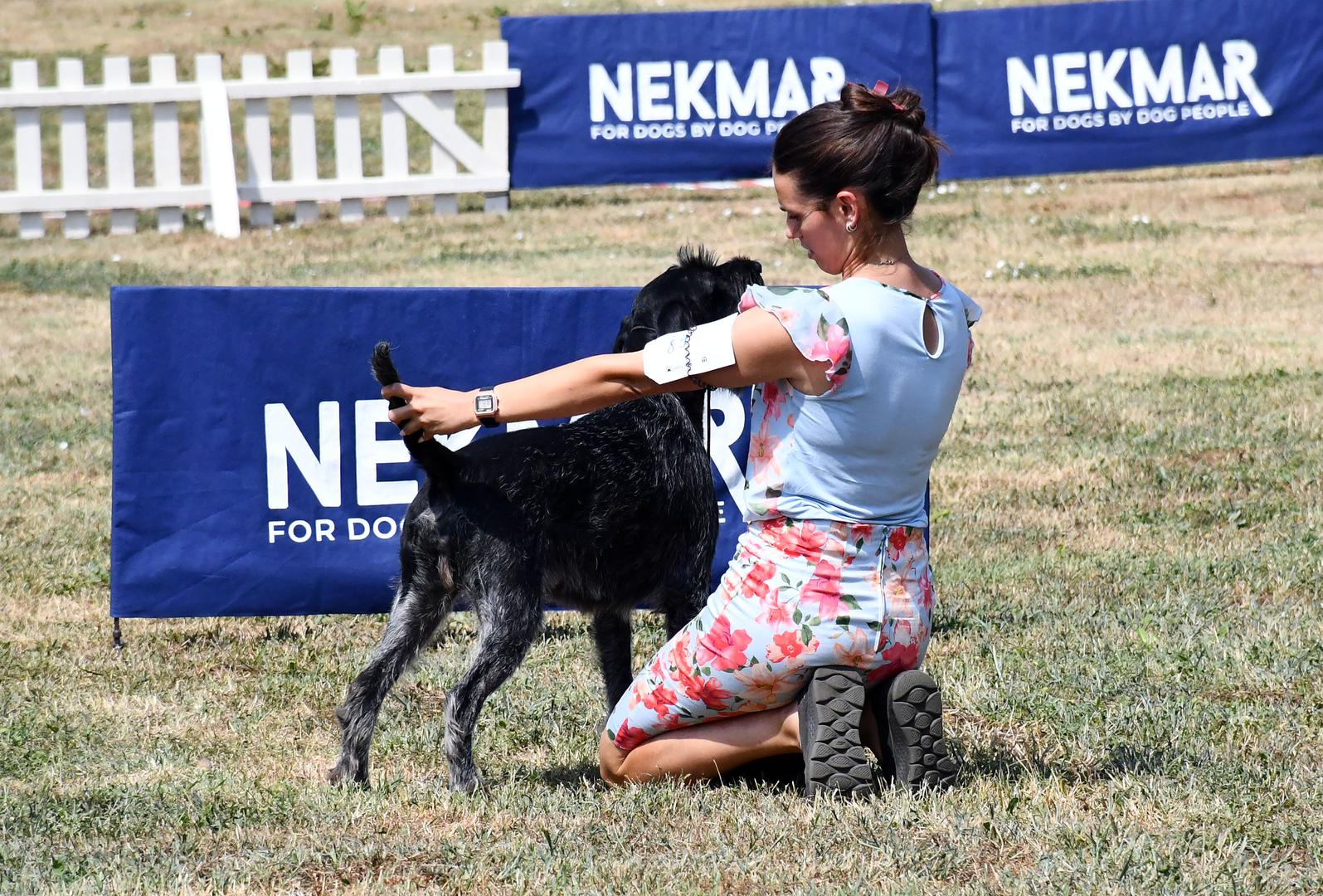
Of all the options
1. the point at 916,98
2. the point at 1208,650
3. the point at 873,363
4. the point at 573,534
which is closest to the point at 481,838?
the point at 573,534

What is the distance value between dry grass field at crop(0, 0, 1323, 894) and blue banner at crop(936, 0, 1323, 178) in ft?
13.2

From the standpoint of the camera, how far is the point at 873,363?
350cm

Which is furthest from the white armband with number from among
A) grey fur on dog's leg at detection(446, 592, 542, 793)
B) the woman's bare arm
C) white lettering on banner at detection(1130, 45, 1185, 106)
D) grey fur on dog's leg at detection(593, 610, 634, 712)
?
white lettering on banner at detection(1130, 45, 1185, 106)

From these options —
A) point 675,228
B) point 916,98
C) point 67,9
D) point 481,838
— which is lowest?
point 481,838

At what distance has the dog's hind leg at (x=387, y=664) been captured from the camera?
13.5ft

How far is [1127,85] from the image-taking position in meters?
15.1

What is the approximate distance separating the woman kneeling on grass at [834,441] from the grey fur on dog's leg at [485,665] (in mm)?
405

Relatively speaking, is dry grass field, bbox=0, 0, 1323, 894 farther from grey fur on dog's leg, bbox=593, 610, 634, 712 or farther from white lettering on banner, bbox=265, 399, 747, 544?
white lettering on banner, bbox=265, 399, 747, 544

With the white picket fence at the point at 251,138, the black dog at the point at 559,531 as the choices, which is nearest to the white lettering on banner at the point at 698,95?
the white picket fence at the point at 251,138

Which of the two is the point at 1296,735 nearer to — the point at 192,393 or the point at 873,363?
the point at 873,363

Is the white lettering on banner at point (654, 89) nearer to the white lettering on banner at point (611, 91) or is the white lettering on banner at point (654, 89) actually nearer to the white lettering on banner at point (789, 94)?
the white lettering on banner at point (611, 91)

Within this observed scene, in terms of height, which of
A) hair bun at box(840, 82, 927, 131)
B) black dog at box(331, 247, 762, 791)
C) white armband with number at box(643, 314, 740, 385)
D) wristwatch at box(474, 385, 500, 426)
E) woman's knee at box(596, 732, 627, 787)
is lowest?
woman's knee at box(596, 732, 627, 787)

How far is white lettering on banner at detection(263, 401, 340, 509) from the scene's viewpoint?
17.7ft

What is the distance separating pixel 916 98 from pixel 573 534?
140 centimetres
